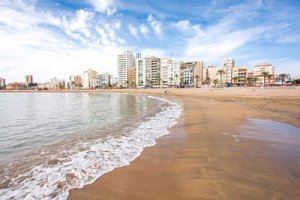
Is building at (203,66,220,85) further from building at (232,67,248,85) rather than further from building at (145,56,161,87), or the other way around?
building at (145,56,161,87)

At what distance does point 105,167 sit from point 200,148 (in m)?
3.17

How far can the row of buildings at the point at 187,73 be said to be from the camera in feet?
461

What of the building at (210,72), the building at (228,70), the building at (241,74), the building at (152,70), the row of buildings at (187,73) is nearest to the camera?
the building at (241,74)

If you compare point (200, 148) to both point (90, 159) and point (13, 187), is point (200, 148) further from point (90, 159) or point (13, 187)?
point (13, 187)

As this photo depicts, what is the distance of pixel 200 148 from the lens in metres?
7.86

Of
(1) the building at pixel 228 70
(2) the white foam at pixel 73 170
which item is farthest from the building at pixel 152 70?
(2) the white foam at pixel 73 170

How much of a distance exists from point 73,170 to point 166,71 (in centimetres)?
14917

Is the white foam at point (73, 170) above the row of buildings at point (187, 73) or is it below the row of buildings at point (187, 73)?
below

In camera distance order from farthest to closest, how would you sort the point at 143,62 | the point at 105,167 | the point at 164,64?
the point at 143,62, the point at 164,64, the point at 105,167

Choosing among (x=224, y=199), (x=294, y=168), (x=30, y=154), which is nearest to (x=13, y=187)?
(x=30, y=154)

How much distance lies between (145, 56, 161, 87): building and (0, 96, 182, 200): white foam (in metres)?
149

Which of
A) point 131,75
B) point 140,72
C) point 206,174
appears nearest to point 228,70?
point 140,72

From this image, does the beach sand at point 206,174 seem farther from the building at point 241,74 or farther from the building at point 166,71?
the building at point 166,71

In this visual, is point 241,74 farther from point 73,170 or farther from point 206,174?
point 73,170
